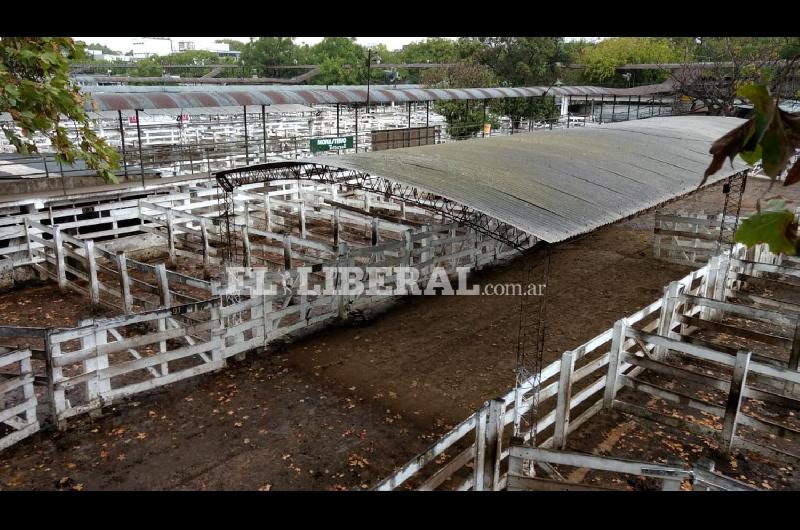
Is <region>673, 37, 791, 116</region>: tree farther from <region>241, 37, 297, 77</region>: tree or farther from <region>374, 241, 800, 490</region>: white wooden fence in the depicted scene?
<region>241, 37, 297, 77</region>: tree

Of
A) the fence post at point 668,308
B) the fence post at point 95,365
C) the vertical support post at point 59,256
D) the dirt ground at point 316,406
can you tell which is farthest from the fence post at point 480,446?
the vertical support post at point 59,256

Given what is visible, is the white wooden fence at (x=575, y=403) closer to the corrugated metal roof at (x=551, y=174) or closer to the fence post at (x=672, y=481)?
the fence post at (x=672, y=481)

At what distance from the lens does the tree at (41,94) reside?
6.34 meters

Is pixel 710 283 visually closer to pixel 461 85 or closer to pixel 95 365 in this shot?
pixel 95 365

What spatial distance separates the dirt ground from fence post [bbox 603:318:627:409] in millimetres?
907

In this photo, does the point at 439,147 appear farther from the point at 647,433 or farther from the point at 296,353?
the point at 647,433

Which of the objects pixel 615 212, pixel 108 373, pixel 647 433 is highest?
pixel 615 212

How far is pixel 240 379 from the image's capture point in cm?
891

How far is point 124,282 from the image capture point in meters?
11.1

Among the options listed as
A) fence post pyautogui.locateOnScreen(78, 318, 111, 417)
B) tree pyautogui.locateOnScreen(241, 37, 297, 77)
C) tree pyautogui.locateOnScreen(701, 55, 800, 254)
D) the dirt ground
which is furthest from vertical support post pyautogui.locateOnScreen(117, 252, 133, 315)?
tree pyautogui.locateOnScreen(241, 37, 297, 77)

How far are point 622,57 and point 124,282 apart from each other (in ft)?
189

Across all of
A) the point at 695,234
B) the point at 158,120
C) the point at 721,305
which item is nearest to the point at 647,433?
the point at 721,305

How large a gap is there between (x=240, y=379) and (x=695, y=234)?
38.3 feet

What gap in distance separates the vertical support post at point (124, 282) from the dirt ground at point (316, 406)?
1.20 m
